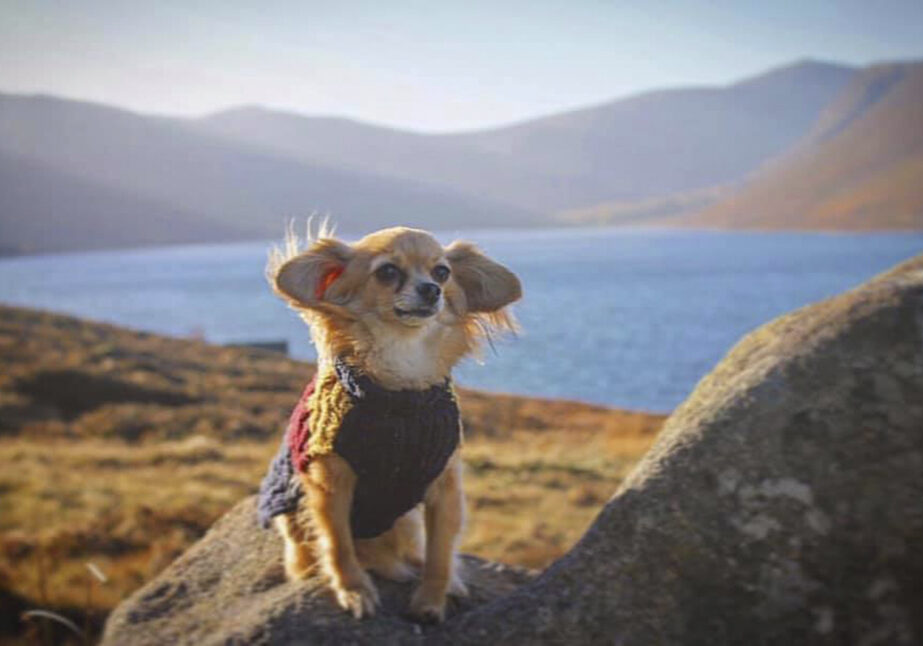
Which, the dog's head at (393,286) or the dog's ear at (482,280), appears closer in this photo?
the dog's head at (393,286)

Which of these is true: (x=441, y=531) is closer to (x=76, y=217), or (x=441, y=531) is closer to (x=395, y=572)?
(x=395, y=572)

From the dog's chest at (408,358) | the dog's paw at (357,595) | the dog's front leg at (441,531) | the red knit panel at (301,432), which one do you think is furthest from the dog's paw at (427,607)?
the dog's chest at (408,358)

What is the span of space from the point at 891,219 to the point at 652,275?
59705mm

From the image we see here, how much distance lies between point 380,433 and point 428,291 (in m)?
0.79

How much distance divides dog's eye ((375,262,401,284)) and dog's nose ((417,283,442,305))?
0.47ft

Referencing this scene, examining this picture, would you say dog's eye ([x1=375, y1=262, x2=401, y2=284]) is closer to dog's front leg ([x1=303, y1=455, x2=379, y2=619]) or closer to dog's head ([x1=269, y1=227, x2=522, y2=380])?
dog's head ([x1=269, y1=227, x2=522, y2=380])

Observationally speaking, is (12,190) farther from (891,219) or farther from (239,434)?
(891,219)

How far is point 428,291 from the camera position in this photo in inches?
156

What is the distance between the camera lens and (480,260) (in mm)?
4340

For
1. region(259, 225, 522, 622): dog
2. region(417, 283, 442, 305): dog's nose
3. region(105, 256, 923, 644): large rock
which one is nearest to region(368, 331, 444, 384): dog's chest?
region(259, 225, 522, 622): dog

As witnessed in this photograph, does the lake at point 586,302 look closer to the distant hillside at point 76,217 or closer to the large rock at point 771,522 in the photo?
the large rock at point 771,522

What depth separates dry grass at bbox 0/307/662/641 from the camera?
35.0 ft

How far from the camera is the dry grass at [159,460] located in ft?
35.0

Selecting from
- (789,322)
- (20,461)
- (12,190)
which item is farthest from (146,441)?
(12,190)
